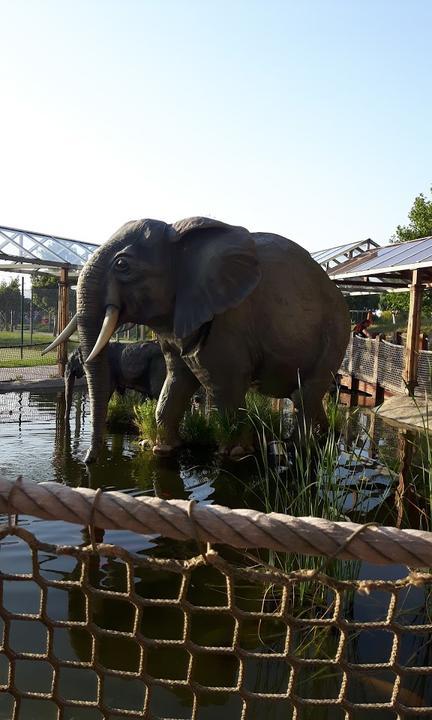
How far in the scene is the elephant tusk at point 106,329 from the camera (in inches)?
204

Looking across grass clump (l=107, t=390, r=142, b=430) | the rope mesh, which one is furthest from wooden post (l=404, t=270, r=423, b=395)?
the rope mesh

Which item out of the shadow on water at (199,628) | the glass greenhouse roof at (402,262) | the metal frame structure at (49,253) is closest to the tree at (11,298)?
the metal frame structure at (49,253)

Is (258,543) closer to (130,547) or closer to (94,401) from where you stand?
(130,547)

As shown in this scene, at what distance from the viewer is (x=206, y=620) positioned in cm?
312

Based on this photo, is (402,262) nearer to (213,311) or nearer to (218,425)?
(218,425)

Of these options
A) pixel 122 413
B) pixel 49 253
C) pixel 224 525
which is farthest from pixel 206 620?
pixel 49 253

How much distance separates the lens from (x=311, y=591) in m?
3.08

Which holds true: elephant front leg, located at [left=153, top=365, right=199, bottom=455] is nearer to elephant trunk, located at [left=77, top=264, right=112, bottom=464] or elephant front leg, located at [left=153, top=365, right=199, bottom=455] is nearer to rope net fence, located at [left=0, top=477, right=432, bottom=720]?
elephant trunk, located at [left=77, top=264, right=112, bottom=464]

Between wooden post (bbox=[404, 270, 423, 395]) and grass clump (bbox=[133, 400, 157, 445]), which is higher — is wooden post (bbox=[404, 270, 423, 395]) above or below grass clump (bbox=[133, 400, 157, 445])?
above

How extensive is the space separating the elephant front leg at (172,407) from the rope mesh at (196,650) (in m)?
2.67

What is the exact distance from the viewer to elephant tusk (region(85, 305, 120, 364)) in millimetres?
5180

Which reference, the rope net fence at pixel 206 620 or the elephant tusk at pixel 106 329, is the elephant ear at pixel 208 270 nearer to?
the elephant tusk at pixel 106 329

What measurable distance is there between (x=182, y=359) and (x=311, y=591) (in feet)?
11.3

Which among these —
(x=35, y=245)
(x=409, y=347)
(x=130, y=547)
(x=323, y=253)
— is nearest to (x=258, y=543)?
(x=130, y=547)
